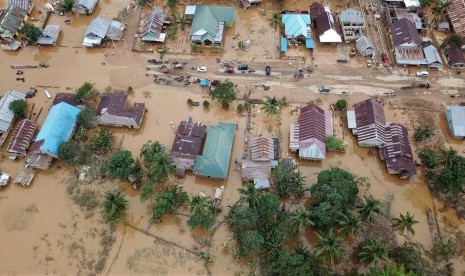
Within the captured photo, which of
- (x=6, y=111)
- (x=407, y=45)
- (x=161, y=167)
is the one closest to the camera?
(x=161, y=167)

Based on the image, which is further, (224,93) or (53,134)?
(224,93)

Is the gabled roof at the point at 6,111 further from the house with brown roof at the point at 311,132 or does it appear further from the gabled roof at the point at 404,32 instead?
the gabled roof at the point at 404,32

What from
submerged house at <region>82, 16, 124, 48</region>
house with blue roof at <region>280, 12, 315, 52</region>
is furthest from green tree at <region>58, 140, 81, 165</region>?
house with blue roof at <region>280, 12, 315, 52</region>

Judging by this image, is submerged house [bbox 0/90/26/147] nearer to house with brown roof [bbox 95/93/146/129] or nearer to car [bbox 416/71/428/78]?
house with brown roof [bbox 95/93/146/129]

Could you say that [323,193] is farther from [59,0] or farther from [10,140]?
[59,0]

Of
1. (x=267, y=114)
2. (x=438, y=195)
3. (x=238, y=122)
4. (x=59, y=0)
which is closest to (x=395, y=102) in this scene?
(x=438, y=195)

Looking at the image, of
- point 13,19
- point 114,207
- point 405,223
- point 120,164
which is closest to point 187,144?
point 120,164

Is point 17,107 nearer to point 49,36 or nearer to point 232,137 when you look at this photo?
point 49,36
